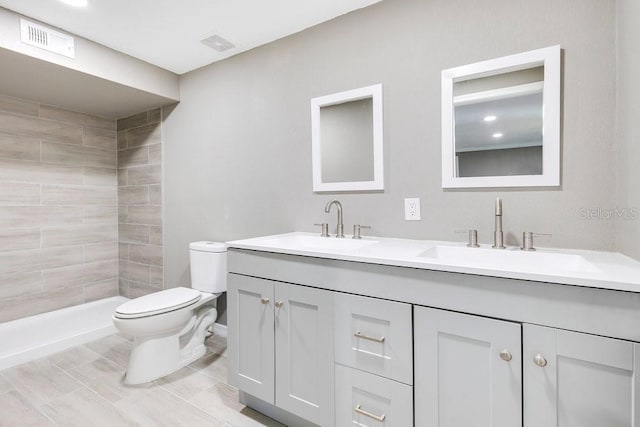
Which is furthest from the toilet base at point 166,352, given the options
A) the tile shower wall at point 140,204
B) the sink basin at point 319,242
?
the sink basin at point 319,242

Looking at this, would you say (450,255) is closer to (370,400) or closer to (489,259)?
(489,259)

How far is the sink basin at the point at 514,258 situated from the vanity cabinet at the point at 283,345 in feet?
1.89

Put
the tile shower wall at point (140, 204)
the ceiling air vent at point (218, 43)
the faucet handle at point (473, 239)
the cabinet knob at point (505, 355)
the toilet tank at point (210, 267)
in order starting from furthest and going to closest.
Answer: the tile shower wall at point (140, 204) < the toilet tank at point (210, 267) < the ceiling air vent at point (218, 43) < the faucet handle at point (473, 239) < the cabinet knob at point (505, 355)

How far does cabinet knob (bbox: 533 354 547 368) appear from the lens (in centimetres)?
97

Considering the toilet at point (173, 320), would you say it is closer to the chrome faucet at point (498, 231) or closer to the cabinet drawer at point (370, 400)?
the cabinet drawer at point (370, 400)

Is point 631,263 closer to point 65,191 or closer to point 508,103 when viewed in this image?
point 508,103

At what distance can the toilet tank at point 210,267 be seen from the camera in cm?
239

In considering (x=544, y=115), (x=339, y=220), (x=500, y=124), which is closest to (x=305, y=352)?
(x=339, y=220)

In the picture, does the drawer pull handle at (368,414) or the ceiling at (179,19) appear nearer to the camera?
the drawer pull handle at (368,414)

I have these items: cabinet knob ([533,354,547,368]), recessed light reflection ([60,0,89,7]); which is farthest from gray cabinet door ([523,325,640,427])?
recessed light reflection ([60,0,89,7])

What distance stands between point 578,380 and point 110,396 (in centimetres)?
225

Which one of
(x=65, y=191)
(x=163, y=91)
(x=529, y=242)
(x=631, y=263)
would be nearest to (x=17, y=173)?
(x=65, y=191)

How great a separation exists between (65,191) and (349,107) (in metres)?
2.77

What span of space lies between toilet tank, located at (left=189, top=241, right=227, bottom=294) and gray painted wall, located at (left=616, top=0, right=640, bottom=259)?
224cm
